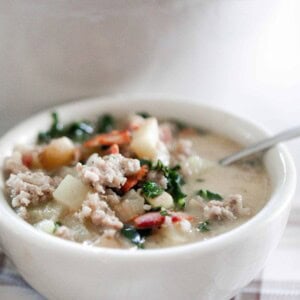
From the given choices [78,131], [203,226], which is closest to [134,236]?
[203,226]

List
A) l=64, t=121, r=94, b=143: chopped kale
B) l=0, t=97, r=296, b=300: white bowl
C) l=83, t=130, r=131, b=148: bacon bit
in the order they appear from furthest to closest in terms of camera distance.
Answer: l=64, t=121, r=94, b=143: chopped kale
l=83, t=130, r=131, b=148: bacon bit
l=0, t=97, r=296, b=300: white bowl

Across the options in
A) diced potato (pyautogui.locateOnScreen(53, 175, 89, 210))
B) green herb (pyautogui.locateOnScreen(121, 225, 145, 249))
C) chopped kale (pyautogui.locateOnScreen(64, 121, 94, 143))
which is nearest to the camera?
green herb (pyautogui.locateOnScreen(121, 225, 145, 249))

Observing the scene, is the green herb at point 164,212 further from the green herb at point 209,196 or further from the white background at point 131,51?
the white background at point 131,51

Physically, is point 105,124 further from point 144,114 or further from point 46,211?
point 46,211

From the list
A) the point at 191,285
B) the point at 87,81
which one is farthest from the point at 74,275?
the point at 87,81

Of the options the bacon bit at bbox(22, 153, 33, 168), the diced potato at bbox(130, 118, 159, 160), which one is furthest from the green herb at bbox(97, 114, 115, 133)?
the bacon bit at bbox(22, 153, 33, 168)

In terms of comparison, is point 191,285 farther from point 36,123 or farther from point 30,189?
point 36,123

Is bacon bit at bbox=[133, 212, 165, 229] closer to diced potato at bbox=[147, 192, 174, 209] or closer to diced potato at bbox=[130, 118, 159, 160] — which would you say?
diced potato at bbox=[147, 192, 174, 209]
